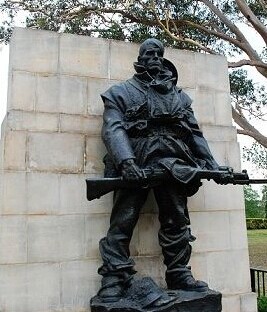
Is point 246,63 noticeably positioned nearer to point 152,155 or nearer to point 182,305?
point 152,155

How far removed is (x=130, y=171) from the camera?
4012 mm

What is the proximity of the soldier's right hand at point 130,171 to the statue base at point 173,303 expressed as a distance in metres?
1.04

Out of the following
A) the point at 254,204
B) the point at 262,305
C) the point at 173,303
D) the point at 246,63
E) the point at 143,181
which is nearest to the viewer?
the point at 173,303

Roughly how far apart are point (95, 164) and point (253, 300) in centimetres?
254

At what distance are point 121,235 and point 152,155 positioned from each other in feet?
2.87

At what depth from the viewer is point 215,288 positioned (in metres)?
5.07

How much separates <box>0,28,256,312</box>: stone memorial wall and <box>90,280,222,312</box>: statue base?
20.7 inches

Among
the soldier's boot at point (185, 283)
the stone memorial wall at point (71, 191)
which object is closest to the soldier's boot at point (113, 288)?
the stone memorial wall at point (71, 191)

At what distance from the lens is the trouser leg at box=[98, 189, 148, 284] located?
4242 mm

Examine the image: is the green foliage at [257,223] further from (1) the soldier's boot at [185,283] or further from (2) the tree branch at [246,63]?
(1) the soldier's boot at [185,283]

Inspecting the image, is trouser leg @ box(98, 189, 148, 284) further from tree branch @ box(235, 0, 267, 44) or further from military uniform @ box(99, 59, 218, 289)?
tree branch @ box(235, 0, 267, 44)

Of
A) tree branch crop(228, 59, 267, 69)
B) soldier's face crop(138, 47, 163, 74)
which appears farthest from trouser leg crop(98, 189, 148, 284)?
tree branch crop(228, 59, 267, 69)

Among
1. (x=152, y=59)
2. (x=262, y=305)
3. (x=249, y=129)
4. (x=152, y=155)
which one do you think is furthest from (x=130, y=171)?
(x=249, y=129)

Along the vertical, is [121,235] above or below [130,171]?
below
